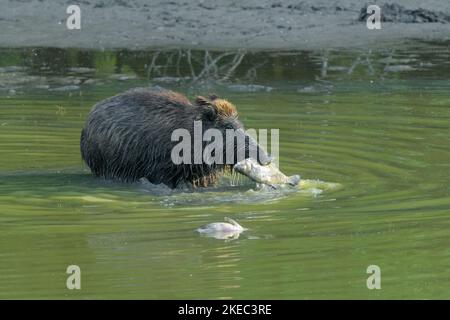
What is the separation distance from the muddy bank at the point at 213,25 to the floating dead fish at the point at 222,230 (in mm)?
10716

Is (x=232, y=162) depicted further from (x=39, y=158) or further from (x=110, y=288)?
(x=110, y=288)

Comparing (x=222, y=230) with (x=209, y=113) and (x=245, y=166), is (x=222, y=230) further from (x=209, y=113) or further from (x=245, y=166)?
(x=209, y=113)

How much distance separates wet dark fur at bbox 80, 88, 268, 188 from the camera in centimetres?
1161

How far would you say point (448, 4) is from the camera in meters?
21.5

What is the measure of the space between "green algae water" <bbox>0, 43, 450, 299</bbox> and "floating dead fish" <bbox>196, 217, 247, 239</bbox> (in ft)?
0.32

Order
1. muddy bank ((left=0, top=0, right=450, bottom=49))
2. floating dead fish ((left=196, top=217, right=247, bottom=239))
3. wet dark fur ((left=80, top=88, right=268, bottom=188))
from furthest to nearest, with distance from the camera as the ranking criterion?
muddy bank ((left=0, top=0, right=450, bottom=49)) → wet dark fur ((left=80, top=88, right=268, bottom=188)) → floating dead fish ((left=196, top=217, right=247, bottom=239))

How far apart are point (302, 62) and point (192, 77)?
1762 mm

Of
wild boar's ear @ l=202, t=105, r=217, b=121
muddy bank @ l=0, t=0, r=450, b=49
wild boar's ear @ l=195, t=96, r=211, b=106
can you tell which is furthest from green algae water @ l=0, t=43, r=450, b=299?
muddy bank @ l=0, t=0, r=450, b=49

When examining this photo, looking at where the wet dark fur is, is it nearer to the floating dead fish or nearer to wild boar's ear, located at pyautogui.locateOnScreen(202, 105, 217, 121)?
wild boar's ear, located at pyautogui.locateOnScreen(202, 105, 217, 121)

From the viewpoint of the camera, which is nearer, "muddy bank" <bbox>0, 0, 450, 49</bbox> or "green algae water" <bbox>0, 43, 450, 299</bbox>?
"green algae water" <bbox>0, 43, 450, 299</bbox>

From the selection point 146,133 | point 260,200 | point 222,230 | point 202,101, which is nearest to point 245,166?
point 260,200

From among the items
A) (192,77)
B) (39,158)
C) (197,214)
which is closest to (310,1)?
(192,77)

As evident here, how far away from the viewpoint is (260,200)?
10.8 metres

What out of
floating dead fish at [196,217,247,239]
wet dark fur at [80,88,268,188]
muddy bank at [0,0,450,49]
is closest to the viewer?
floating dead fish at [196,217,247,239]
